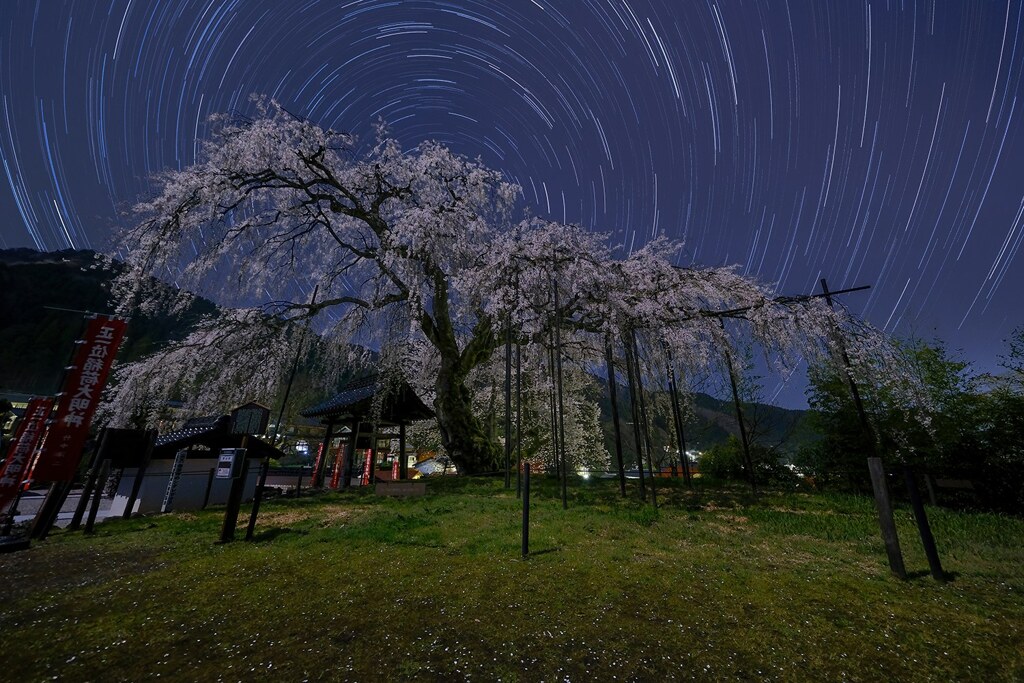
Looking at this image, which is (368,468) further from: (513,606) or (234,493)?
(513,606)

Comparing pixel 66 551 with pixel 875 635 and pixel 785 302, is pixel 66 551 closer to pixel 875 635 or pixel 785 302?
pixel 875 635

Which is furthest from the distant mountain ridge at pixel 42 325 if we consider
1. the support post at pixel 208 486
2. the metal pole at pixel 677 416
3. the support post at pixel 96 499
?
the support post at pixel 96 499

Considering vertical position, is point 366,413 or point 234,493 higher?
point 366,413

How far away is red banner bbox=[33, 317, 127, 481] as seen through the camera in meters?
8.35

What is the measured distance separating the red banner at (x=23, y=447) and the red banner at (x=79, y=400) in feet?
1.23

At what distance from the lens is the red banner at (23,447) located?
792 cm

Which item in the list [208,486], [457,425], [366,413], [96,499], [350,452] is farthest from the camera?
[350,452]

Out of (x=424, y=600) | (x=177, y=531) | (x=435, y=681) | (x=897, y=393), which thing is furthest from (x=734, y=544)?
(x=177, y=531)

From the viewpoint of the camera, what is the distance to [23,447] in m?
8.49

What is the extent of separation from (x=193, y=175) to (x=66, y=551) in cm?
1133

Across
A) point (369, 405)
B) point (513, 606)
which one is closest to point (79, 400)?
point (513, 606)

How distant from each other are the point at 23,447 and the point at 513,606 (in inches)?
463

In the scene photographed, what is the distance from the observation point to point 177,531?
8.11m

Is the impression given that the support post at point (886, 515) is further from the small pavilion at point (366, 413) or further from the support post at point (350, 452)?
the support post at point (350, 452)
